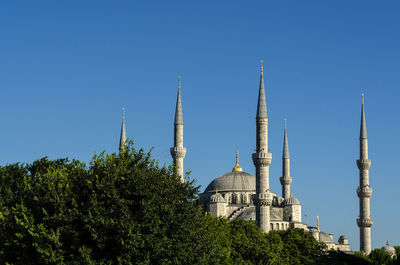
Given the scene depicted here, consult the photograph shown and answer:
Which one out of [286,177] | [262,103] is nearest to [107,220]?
[262,103]

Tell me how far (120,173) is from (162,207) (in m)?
2.71

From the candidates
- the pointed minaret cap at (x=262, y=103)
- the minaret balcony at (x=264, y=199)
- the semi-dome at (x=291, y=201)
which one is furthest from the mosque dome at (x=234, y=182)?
the minaret balcony at (x=264, y=199)

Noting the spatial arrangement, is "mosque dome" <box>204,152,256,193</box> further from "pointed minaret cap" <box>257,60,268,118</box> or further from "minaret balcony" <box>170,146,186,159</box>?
"pointed minaret cap" <box>257,60,268,118</box>

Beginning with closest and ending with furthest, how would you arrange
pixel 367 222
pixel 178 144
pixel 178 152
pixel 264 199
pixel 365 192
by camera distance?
pixel 264 199
pixel 178 152
pixel 178 144
pixel 367 222
pixel 365 192

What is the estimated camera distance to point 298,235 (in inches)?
2968

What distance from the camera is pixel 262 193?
85875 millimetres

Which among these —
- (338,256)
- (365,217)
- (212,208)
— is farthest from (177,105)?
(338,256)

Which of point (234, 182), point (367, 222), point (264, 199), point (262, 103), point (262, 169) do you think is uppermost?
point (262, 103)

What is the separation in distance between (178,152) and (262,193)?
15.8 metres

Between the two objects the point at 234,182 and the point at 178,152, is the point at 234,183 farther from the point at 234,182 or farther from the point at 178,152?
the point at 178,152

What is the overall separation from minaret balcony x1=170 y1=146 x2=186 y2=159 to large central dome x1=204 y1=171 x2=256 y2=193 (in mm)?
Answer: 23068

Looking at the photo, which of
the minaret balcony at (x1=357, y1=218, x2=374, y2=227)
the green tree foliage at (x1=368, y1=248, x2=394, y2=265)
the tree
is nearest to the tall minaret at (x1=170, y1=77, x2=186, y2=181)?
the minaret balcony at (x1=357, y1=218, x2=374, y2=227)

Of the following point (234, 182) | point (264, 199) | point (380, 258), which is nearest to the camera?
point (380, 258)

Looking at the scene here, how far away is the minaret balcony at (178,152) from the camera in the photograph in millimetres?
97125
